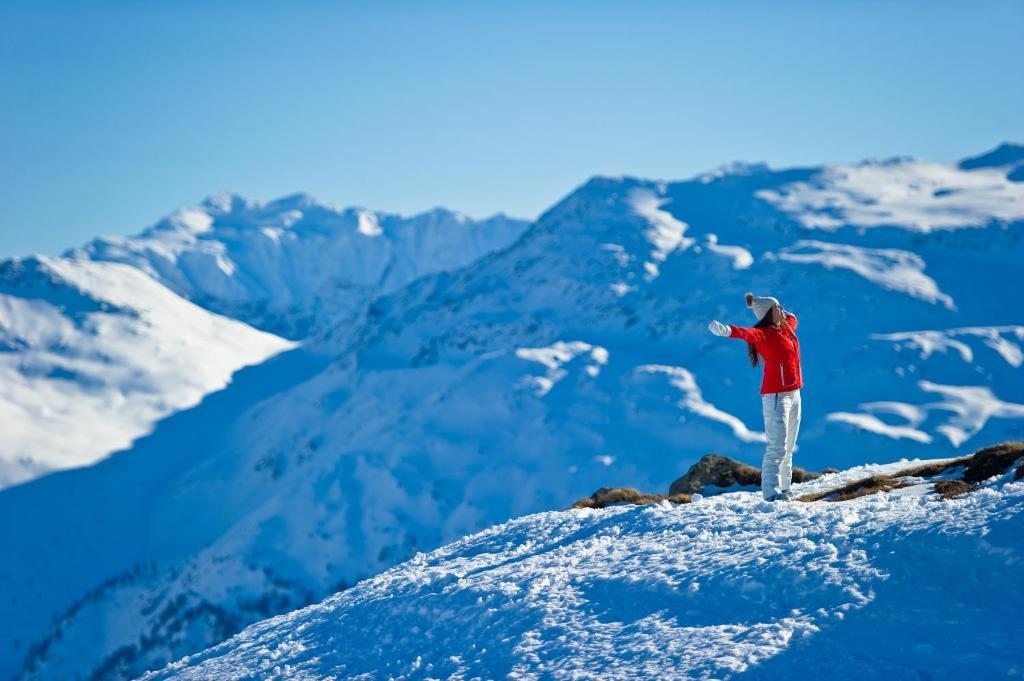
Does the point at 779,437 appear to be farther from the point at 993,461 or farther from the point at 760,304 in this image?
the point at 993,461

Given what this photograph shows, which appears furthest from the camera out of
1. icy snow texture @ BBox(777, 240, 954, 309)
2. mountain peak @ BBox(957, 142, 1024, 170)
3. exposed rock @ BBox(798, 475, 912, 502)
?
mountain peak @ BBox(957, 142, 1024, 170)

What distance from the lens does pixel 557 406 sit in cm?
13600

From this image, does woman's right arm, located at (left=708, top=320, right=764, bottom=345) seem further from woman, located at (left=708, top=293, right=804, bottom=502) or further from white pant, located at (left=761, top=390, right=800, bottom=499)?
white pant, located at (left=761, top=390, right=800, bottom=499)

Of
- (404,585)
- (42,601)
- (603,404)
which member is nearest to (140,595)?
(42,601)

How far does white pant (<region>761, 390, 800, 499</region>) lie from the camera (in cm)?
1587

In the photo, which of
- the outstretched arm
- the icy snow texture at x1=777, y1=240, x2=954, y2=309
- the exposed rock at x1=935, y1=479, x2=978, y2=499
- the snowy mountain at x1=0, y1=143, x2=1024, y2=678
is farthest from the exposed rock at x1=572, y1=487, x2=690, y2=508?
the icy snow texture at x1=777, y1=240, x2=954, y2=309

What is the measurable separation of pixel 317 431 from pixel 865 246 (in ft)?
331

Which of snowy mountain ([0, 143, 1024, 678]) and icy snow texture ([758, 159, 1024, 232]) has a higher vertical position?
icy snow texture ([758, 159, 1024, 232])

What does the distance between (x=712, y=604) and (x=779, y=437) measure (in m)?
4.99

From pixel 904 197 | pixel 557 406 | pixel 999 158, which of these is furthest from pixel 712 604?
pixel 999 158

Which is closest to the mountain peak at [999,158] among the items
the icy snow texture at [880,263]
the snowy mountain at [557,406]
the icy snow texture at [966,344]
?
the snowy mountain at [557,406]

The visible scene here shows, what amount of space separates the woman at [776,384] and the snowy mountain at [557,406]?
94324mm

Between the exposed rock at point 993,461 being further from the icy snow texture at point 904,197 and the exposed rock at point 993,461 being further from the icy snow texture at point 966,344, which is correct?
the icy snow texture at point 904,197

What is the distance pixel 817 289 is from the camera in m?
→ 142
